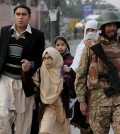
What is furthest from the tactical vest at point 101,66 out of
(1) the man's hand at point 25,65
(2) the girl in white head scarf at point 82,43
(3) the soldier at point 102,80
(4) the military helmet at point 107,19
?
(2) the girl in white head scarf at point 82,43

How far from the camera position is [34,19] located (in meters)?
19.6

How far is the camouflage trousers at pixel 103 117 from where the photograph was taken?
414cm

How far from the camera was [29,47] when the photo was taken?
5012mm

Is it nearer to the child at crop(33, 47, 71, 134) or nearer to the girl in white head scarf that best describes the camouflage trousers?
the child at crop(33, 47, 71, 134)

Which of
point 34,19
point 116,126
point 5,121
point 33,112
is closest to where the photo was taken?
point 116,126

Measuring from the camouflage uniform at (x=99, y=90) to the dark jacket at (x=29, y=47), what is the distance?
0.89 meters

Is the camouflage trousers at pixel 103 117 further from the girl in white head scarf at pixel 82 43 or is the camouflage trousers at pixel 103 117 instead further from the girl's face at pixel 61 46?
the girl's face at pixel 61 46

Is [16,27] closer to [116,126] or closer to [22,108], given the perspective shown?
[22,108]

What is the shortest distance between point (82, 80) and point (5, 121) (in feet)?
3.45

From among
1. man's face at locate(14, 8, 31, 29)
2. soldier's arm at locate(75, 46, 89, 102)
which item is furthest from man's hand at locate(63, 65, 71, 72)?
soldier's arm at locate(75, 46, 89, 102)

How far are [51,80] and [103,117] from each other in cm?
110

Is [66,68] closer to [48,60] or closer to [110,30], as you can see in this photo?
[48,60]

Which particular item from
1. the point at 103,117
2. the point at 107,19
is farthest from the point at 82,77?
the point at 107,19

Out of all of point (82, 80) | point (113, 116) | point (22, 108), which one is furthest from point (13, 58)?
point (113, 116)
